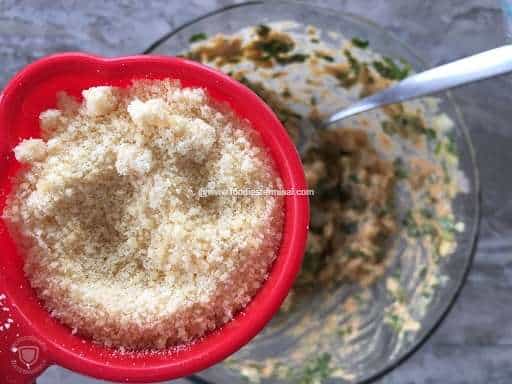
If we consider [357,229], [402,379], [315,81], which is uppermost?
[315,81]

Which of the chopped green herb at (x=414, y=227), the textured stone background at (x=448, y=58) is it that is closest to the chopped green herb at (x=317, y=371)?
the textured stone background at (x=448, y=58)

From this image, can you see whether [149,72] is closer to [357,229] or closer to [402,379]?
[357,229]

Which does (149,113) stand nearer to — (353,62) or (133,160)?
(133,160)

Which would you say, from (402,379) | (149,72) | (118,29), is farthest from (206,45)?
(402,379)

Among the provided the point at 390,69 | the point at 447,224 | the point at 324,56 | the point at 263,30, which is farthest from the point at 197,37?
the point at 447,224

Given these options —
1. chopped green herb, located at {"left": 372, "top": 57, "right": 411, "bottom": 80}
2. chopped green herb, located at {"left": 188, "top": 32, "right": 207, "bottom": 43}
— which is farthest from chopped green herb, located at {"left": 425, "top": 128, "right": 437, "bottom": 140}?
chopped green herb, located at {"left": 188, "top": 32, "right": 207, "bottom": 43}

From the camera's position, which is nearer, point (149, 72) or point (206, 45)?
point (149, 72)

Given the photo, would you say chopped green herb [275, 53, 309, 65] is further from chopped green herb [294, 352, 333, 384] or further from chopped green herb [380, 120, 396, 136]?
chopped green herb [294, 352, 333, 384]
